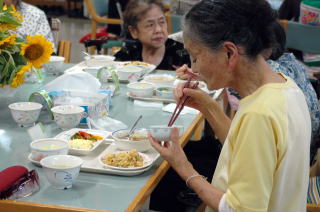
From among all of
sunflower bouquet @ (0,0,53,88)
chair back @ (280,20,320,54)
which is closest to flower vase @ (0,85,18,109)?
sunflower bouquet @ (0,0,53,88)

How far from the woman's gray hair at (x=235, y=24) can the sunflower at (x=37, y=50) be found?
98cm

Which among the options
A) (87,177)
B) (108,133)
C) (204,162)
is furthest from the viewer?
(204,162)

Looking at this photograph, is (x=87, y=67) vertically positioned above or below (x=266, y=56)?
below

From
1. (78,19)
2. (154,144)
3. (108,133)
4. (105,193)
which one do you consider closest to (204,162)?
(108,133)

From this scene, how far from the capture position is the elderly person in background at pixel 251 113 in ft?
4.48

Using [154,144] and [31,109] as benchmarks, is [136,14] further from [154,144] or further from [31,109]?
[154,144]

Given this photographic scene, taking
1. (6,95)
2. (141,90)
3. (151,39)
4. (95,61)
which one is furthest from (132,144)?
(151,39)

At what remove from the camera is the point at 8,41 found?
7.00 ft

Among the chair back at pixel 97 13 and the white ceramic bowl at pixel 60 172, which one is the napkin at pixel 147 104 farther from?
the chair back at pixel 97 13

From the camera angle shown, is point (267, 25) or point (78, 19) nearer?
point (267, 25)

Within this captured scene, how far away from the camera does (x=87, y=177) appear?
1666mm

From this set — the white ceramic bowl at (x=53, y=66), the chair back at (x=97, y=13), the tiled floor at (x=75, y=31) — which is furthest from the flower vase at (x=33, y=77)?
the tiled floor at (x=75, y=31)

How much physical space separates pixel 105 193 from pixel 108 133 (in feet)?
1.62

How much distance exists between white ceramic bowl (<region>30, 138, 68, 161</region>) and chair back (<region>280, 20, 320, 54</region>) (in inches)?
107
